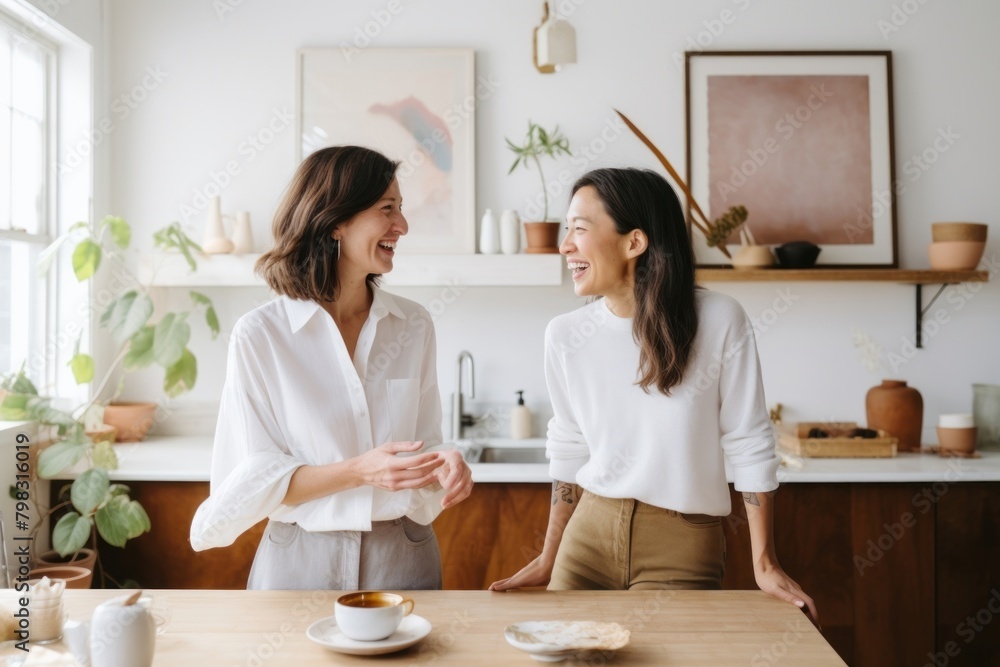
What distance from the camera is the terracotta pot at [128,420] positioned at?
3.40 m

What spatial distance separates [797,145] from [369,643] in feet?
9.47

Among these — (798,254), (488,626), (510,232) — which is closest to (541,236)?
(510,232)

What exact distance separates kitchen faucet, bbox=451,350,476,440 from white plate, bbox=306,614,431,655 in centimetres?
204

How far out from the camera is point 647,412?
1.74 m

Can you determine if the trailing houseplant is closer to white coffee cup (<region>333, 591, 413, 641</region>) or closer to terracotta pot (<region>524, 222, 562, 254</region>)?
terracotta pot (<region>524, 222, 562, 254</region>)

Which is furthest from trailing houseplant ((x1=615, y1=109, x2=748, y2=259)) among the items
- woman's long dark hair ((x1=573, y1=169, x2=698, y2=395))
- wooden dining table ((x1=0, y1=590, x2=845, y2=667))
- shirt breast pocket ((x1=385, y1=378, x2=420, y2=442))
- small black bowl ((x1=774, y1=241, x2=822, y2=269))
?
wooden dining table ((x1=0, y1=590, x2=845, y2=667))

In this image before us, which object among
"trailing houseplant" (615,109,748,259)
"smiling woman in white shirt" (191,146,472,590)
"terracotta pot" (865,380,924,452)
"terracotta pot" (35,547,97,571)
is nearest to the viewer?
"smiling woman in white shirt" (191,146,472,590)

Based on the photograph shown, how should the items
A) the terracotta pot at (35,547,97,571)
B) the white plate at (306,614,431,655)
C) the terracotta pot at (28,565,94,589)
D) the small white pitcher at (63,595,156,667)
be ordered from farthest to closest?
the terracotta pot at (35,547,97,571) < the terracotta pot at (28,565,94,589) < the white plate at (306,614,431,655) < the small white pitcher at (63,595,156,667)

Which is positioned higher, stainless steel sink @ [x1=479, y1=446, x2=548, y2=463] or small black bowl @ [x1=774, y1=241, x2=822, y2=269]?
small black bowl @ [x1=774, y1=241, x2=822, y2=269]

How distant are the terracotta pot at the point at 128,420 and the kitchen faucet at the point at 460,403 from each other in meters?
1.22

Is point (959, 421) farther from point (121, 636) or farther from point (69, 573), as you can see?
point (69, 573)

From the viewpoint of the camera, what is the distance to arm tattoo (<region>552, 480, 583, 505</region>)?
72.9 inches

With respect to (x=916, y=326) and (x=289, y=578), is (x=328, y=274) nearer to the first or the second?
(x=289, y=578)

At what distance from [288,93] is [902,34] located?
98.1 inches
